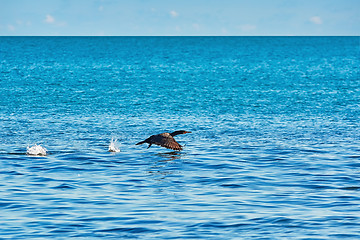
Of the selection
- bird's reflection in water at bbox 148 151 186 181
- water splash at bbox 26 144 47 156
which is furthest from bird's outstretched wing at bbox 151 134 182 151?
water splash at bbox 26 144 47 156

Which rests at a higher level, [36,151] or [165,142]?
[165,142]

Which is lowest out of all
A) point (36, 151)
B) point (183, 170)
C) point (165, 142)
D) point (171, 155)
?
point (183, 170)

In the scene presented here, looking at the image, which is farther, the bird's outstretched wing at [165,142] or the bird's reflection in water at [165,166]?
the bird's outstretched wing at [165,142]

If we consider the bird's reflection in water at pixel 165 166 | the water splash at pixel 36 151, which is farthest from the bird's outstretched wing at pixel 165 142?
the water splash at pixel 36 151

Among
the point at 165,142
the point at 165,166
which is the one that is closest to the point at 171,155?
the point at 165,142

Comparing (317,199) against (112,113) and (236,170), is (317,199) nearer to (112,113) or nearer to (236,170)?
(236,170)

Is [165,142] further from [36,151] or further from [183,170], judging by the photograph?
[36,151]

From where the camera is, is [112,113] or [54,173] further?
[112,113]

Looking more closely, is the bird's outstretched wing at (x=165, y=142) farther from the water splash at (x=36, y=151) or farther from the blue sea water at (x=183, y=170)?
the water splash at (x=36, y=151)

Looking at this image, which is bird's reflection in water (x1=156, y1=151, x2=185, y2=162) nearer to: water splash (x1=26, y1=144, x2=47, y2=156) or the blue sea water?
the blue sea water

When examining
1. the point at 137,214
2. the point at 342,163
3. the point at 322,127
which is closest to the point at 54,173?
the point at 137,214

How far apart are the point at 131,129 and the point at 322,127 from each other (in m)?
9.50

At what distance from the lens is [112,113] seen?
3509 centimetres

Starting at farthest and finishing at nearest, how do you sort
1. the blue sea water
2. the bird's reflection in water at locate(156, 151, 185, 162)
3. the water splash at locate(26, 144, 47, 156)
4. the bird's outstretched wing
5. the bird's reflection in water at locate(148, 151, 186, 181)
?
the water splash at locate(26, 144, 47, 156) → the bird's reflection in water at locate(156, 151, 185, 162) → the bird's outstretched wing → the bird's reflection in water at locate(148, 151, 186, 181) → the blue sea water
